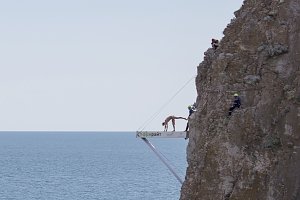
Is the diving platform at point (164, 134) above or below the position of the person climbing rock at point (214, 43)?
below

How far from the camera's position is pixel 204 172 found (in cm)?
2173

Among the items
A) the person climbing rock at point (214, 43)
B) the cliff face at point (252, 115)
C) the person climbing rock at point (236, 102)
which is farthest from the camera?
the person climbing rock at point (214, 43)

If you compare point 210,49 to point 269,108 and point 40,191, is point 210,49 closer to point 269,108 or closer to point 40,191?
point 269,108

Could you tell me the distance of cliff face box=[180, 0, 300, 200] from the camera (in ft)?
66.3

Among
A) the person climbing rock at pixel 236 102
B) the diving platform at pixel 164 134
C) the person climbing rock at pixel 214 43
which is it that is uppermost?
the person climbing rock at pixel 214 43

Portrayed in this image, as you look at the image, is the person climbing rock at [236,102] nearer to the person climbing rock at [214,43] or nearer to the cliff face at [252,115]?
the cliff face at [252,115]

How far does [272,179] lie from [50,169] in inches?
4356

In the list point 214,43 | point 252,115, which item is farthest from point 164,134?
point 252,115

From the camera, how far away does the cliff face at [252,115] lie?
2020 cm

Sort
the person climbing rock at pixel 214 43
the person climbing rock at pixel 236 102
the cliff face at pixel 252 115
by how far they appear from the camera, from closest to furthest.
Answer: the cliff face at pixel 252 115 → the person climbing rock at pixel 236 102 → the person climbing rock at pixel 214 43

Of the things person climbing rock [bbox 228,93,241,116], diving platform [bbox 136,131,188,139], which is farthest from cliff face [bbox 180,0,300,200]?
diving platform [bbox 136,131,188,139]

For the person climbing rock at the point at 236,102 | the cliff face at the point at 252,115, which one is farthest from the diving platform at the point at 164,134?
the person climbing rock at the point at 236,102

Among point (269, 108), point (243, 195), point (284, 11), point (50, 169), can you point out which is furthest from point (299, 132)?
point (50, 169)

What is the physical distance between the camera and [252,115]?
20984 millimetres
